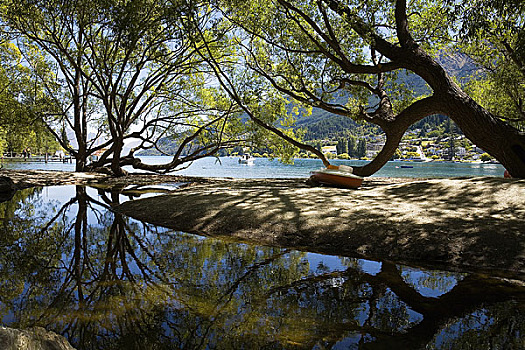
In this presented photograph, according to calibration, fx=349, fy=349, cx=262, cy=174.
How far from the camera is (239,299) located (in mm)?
3920

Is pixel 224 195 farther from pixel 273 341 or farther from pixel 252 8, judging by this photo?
pixel 252 8

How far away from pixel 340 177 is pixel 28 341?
1158cm

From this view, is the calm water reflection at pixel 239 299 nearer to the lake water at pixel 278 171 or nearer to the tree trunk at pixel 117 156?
the tree trunk at pixel 117 156

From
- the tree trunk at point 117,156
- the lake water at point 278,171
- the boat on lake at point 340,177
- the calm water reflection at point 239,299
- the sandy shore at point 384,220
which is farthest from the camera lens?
the lake water at point 278,171

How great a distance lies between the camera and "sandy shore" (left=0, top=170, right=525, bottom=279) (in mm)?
5762

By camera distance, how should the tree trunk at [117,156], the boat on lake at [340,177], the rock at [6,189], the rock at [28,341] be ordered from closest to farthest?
the rock at [28,341], the boat on lake at [340,177], the rock at [6,189], the tree trunk at [117,156]

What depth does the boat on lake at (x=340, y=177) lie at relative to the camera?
1282 centimetres

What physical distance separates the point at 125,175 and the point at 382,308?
67.7 ft

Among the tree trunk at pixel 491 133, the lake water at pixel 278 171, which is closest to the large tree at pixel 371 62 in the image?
the tree trunk at pixel 491 133

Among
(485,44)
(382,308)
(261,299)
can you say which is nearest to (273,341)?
(261,299)

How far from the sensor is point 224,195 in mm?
10008

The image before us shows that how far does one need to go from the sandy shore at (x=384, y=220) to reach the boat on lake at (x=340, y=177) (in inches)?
95.0

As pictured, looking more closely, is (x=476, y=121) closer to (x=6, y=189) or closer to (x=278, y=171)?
(x=6, y=189)

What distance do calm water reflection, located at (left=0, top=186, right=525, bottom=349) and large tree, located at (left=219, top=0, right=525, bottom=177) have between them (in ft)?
23.6
